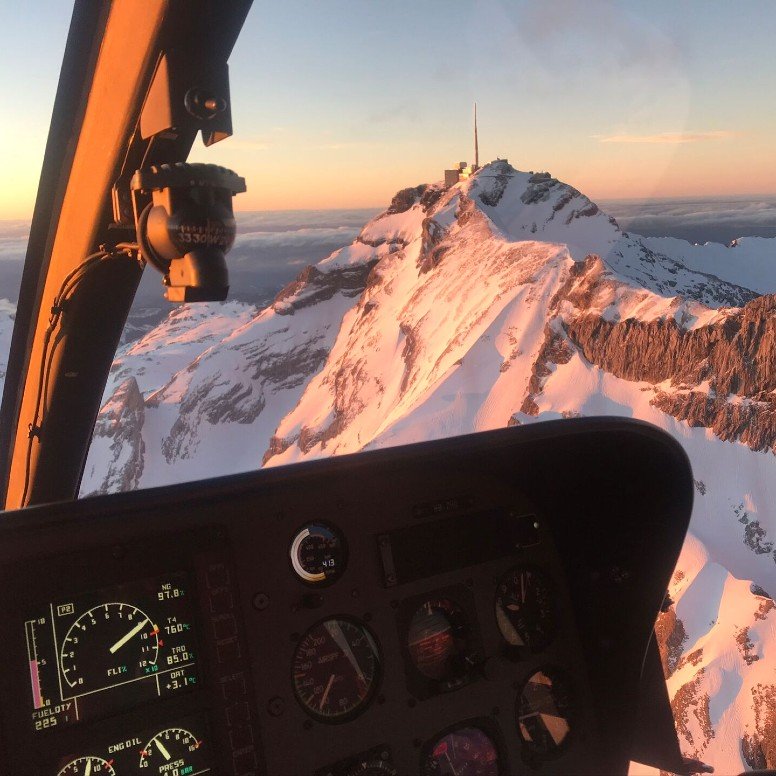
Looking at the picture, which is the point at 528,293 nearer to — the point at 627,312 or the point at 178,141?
the point at 627,312

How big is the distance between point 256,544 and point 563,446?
1024 millimetres

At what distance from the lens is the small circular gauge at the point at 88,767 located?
1.85m

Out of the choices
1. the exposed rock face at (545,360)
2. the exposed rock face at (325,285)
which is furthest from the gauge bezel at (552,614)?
the exposed rock face at (545,360)

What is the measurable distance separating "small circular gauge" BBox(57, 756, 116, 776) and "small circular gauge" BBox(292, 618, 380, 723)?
538 millimetres

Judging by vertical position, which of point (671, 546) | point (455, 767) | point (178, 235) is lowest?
point (455, 767)

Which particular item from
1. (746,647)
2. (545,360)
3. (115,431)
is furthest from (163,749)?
(545,360)

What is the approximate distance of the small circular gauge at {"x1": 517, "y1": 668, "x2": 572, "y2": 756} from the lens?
2.53 m

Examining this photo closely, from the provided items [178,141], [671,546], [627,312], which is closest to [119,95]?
[178,141]

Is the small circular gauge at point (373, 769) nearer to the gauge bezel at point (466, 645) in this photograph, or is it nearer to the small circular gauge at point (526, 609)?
the gauge bezel at point (466, 645)

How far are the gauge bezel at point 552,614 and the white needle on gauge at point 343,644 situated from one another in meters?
0.54

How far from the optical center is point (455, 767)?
7.79 ft

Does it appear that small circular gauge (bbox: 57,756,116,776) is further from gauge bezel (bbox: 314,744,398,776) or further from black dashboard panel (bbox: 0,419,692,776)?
gauge bezel (bbox: 314,744,398,776)

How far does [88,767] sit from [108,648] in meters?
0.29

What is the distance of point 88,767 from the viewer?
1.88m
